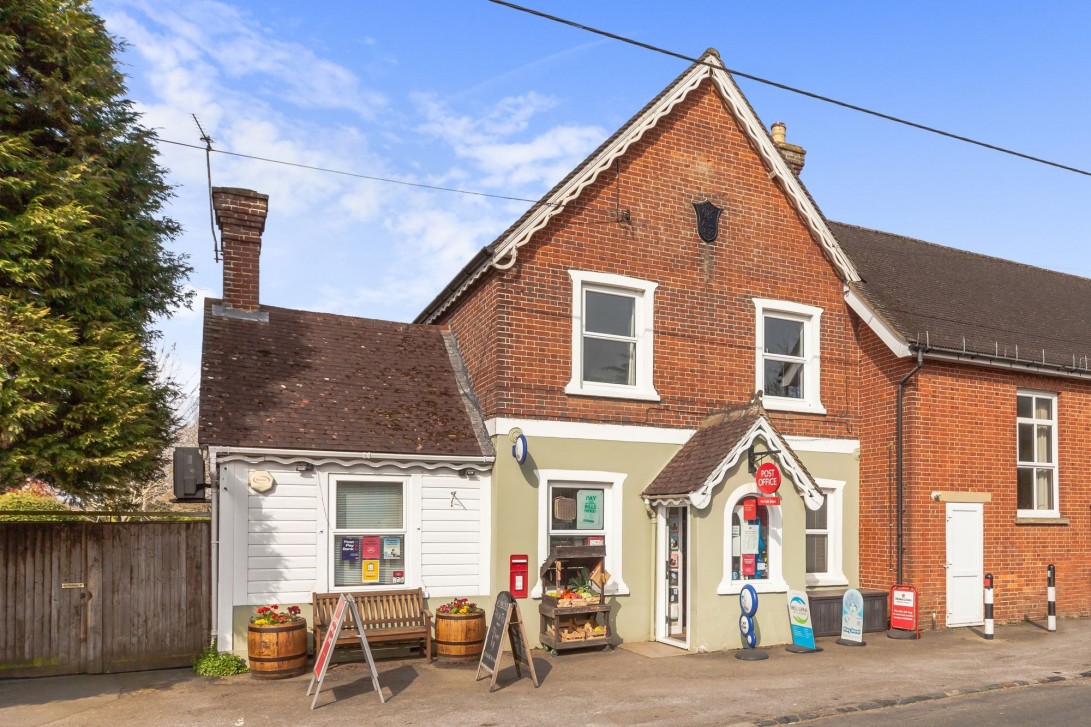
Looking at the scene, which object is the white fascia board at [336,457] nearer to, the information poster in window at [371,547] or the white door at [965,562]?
the information poster in window at [371,547]

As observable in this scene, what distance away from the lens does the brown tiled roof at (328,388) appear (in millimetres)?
12469

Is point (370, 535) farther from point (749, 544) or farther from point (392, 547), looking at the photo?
point (749, 544)

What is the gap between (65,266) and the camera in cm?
1141

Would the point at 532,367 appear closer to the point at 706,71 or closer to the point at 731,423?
the point at 731,423

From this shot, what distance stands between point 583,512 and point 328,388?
4486 millimetres

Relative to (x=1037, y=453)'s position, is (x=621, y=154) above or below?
above

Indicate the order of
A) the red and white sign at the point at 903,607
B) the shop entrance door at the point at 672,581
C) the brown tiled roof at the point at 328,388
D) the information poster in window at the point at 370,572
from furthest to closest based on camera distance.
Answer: the red and white sign at the point at 903,607, the shop entrance door at the point at 672,581, the information poster in window at the point at 370,572, the brown tiled roof at the point at 328,388

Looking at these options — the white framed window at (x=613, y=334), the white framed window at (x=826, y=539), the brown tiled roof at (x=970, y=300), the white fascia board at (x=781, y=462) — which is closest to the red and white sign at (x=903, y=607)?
the white framed window at (x=826, y=539)

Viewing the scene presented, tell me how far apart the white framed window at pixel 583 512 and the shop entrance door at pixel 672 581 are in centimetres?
66

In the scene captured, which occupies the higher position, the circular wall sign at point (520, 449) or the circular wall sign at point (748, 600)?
the circular wall sign at point (520, 449)

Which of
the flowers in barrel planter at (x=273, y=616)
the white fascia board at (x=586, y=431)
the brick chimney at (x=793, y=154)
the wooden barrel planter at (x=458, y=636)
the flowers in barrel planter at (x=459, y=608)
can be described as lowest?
the wooden barrel planter at (x=458, y=636)

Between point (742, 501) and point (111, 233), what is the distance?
408 inches

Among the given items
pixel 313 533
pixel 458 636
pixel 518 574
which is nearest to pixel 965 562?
pixel 518 574

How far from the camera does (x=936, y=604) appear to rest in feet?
49.4
